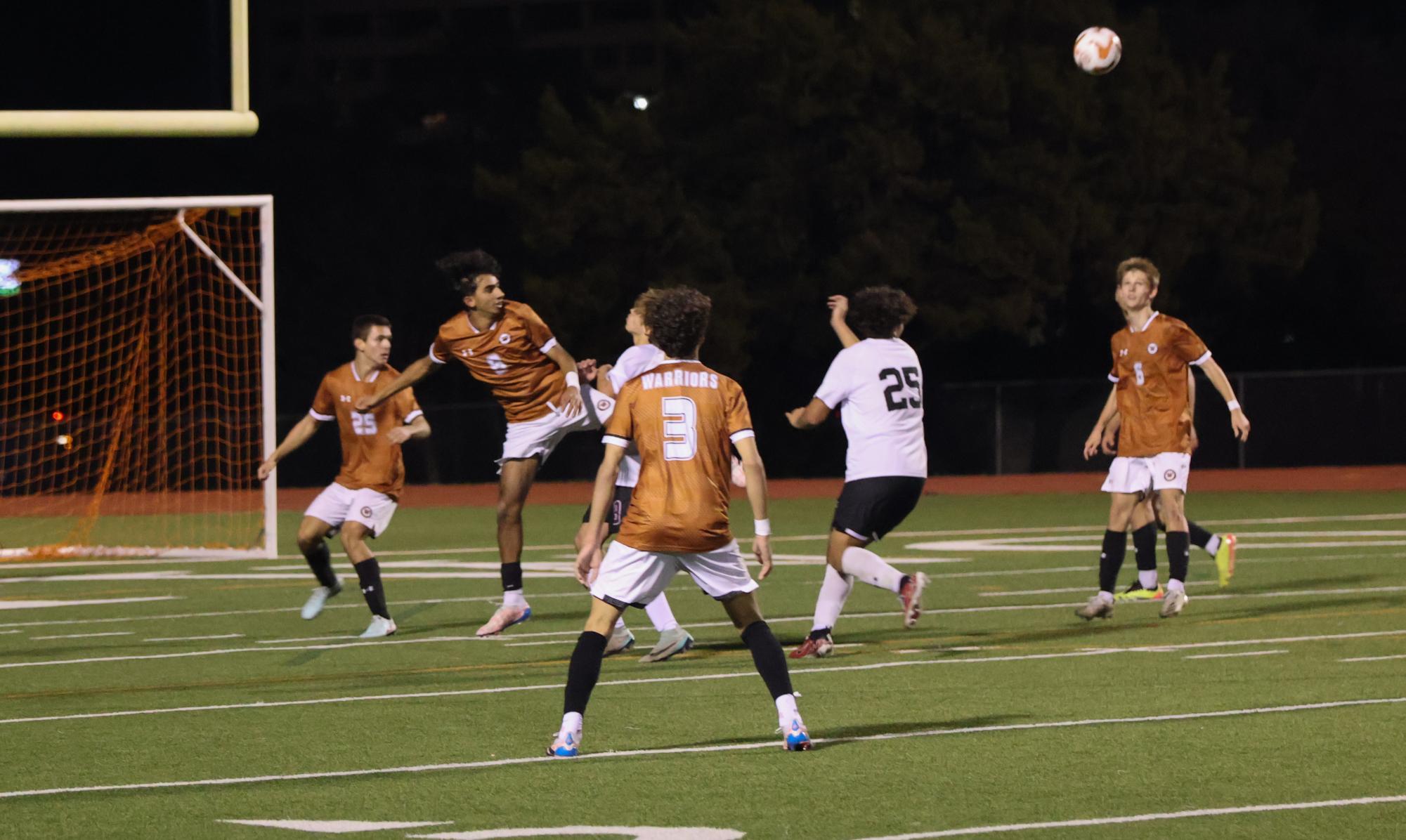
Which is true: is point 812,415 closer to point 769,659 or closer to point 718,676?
point 718,676

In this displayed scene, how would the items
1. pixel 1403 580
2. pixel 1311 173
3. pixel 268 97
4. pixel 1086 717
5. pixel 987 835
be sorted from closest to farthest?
pixel 987 835 → pixel 1086 717 → pixel 1403 580 → pixel 1311 173 → pixel 268 97

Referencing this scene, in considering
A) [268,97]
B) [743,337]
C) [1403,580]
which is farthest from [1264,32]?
[1403,580]

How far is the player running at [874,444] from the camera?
10984mm

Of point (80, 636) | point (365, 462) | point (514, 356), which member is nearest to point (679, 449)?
point (514, 356)

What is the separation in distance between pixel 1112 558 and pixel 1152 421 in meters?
0.91

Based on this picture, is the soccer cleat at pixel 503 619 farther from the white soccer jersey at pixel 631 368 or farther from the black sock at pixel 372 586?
the white soccer jersey at pixel 631 368

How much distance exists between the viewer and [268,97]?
58.6 m

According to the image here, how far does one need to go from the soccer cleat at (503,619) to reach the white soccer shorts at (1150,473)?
148 inches

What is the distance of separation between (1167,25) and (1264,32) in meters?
2.71

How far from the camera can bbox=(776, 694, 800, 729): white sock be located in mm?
7727

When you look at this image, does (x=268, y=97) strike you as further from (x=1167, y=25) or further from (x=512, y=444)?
(x=512, y=444)

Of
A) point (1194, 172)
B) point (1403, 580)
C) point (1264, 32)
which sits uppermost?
point (1264, 32)

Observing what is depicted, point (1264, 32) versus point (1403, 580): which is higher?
point (1264, 32)

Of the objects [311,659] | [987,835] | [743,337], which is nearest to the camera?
[987,835]
